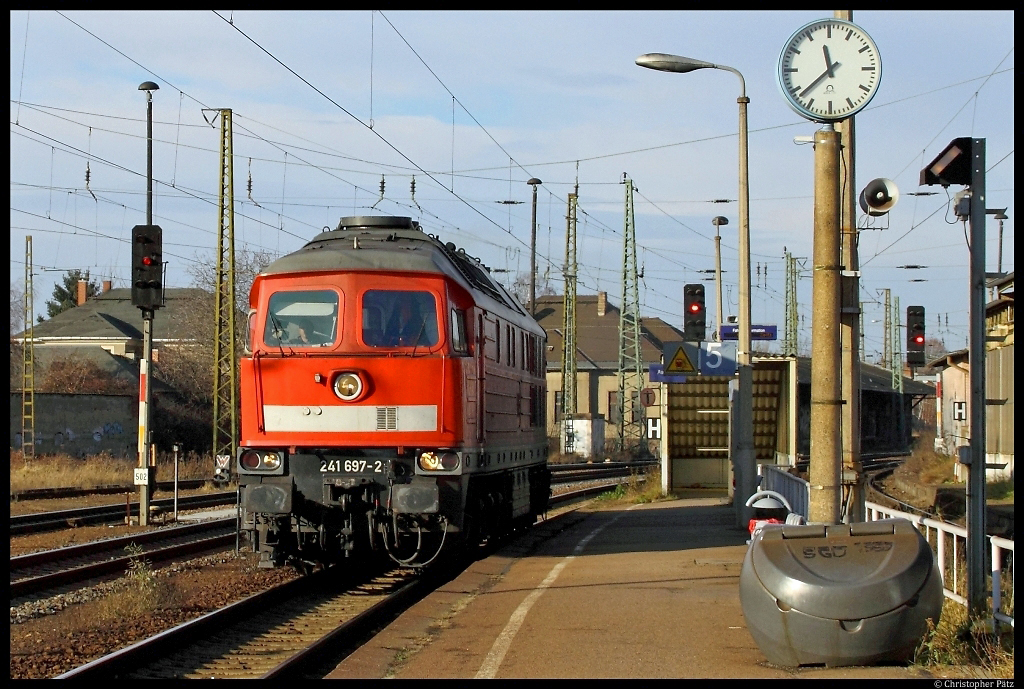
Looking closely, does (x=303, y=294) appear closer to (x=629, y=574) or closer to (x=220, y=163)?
(x=629, y=574)

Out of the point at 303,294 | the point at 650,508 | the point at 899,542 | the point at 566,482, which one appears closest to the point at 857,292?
the point at 899,542

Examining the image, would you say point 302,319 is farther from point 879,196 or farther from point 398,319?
point 879,196

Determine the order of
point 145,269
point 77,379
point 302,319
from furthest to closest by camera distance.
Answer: point 77,379 < point 145,269 < point 302,319

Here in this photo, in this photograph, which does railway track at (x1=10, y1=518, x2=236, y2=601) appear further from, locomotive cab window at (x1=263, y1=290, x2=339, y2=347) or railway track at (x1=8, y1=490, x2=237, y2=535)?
locomotive cab window at (x1=263, y1=290, x2=339, y2=347)

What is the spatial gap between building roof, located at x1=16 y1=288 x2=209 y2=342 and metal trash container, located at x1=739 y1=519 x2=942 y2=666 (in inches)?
2360

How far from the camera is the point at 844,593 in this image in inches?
294

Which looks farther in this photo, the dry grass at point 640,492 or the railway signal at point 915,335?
the railway signal at point 915,335

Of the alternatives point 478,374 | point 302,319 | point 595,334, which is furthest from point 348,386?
point 595,334

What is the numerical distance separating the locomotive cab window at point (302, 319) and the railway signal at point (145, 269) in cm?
665

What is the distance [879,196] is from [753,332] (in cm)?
1869

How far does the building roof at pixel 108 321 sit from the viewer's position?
225 feet

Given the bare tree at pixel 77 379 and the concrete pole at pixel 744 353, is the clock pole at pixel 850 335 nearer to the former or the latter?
the concrete pole at pixel 744 353

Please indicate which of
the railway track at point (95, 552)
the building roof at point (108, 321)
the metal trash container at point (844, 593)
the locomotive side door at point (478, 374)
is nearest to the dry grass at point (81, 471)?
the railway track at point (95, 552)

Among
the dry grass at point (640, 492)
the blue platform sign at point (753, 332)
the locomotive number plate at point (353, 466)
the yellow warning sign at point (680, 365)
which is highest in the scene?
the blue platform sign at point (753, 332)
